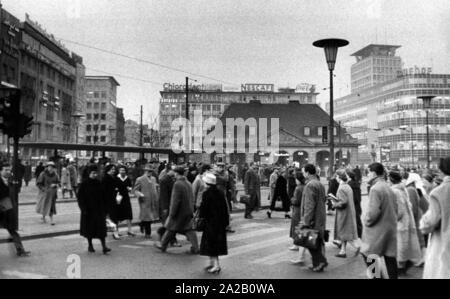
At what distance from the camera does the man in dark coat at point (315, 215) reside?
25.4ft

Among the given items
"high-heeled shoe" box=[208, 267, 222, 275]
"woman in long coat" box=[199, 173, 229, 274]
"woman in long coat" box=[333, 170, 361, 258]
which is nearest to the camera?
"high-heeled shoe" box=[208, 267, 222, 275]

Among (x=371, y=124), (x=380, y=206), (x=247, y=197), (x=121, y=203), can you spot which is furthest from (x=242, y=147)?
(x=380, y=206)

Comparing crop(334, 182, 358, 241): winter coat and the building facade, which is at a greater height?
the building facade

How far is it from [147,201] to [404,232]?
6409 mm

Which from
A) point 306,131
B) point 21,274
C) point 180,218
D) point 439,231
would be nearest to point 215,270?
point 180,218

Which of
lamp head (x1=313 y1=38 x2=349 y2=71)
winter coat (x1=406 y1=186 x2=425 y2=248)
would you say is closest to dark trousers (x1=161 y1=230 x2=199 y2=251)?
winter coat (x1=406 y1=186 x2=425 y2=248)

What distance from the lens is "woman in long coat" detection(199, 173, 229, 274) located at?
759 centimetres

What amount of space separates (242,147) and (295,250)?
61.0m

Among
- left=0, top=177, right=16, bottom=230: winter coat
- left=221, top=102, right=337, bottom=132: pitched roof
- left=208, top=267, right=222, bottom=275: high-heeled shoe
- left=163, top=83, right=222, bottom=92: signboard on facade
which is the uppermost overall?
left=163, top=83, right=222, bottom=92: signboard on facade

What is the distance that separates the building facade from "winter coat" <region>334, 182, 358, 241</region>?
A: 123m

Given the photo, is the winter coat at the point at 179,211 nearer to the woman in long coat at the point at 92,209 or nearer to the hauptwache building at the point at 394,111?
the woman in long coat at the point at 92,209

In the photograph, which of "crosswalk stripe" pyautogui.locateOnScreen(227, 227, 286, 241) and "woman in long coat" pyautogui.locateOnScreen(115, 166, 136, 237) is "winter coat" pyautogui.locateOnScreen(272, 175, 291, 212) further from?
"woman in long coat" pyautogui.locateOnScreen(115, 166, 136, 237)
